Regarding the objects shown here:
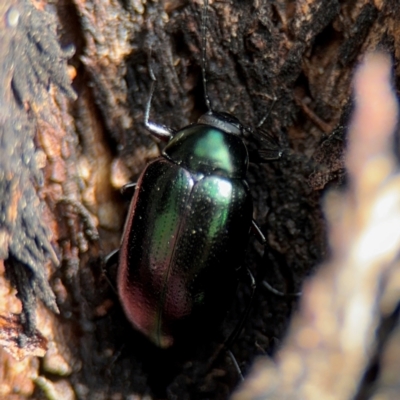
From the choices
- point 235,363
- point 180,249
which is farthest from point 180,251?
point 235,363

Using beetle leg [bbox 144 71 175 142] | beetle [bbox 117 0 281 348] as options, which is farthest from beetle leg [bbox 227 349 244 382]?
beetle leg [bbox 144 71 175 142]

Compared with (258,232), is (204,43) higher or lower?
higher

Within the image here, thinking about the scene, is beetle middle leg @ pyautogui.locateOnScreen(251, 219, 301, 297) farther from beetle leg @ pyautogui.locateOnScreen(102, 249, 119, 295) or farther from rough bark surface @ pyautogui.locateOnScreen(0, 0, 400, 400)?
beetle leg @ pyautogui.locateOnScreen(102, 249, 119, 295)

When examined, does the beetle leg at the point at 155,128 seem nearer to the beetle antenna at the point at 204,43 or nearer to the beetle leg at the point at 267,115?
the beetle antenna at the point at 204,43

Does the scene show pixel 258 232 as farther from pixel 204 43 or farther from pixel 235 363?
pixel 204 43

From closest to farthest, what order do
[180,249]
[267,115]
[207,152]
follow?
[180,249] → [267,115] → [207,152]

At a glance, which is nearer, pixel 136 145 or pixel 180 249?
pixel 180 249

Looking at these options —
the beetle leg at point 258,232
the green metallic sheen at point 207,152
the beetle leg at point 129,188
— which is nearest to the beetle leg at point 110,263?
the beetle leg at point 129,188

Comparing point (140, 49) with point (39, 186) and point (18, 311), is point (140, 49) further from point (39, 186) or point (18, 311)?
point (18, 311)
